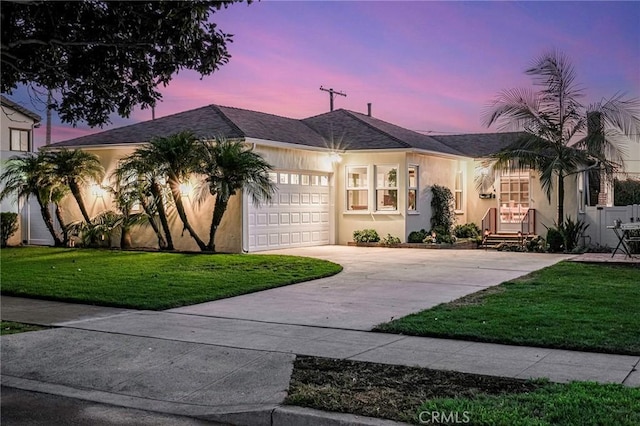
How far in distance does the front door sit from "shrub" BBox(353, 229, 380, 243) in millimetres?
5176

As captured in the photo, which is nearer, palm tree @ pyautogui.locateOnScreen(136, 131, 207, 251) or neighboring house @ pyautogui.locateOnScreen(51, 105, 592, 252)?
palm tree @ pyautogui.locateOnScreen(136, 131, 207, 251)

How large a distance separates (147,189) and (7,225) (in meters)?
6.12

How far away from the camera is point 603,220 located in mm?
22109

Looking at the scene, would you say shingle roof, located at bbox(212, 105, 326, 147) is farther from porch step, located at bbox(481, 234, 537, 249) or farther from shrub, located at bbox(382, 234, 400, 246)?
porch step, located at bbox(481, 234, 537, 249)

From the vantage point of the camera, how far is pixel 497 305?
404 inches

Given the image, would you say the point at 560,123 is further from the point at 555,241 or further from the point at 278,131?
the point at 278,131

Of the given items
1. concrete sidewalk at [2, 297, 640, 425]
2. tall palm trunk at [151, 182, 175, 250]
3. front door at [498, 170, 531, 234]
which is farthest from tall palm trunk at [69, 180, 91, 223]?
front door at [498, 170, 531, 234]

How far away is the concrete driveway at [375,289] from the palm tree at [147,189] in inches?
131

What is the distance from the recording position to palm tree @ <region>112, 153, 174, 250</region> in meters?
19.1

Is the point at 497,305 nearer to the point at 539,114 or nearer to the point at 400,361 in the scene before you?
the point at 400,361

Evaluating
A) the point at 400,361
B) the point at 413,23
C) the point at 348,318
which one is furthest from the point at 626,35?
the point at 400,361

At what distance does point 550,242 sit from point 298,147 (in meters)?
8.35

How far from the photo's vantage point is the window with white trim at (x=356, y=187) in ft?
76.3

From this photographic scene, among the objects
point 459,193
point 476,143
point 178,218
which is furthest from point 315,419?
point 476,143
